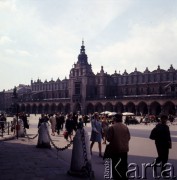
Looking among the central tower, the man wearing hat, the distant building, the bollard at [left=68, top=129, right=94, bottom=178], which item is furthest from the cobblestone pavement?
the central tower

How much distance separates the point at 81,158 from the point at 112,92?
243 feet

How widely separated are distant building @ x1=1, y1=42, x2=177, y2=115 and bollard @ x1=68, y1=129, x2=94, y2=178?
52.1 metres

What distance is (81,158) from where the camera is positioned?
7.92 m

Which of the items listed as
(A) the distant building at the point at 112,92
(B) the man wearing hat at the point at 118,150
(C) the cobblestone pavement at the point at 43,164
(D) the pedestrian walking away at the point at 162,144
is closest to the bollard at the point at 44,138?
(C) the cobblestone pavement at the point at 43,164

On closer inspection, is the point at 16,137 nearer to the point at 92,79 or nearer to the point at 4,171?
the point at 4,171

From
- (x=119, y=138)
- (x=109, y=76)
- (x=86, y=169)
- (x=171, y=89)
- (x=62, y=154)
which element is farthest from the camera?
Answer: (x=109, y=76)

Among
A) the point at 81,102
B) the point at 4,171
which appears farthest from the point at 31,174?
the point at 81,102

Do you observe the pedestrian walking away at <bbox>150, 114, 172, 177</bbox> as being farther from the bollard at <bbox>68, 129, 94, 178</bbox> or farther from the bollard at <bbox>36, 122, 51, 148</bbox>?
the bollard at <bbox>36, 122, 51, 148</bbox>

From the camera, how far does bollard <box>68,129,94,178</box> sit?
774 cm

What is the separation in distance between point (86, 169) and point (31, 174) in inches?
55.5

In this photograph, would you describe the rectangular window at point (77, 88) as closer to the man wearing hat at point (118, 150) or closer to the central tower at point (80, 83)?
the central tower at point (80, 83)

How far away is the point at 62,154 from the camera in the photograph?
12.3m

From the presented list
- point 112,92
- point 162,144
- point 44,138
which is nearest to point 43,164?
point 162,144

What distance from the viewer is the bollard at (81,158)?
7.74 metres
